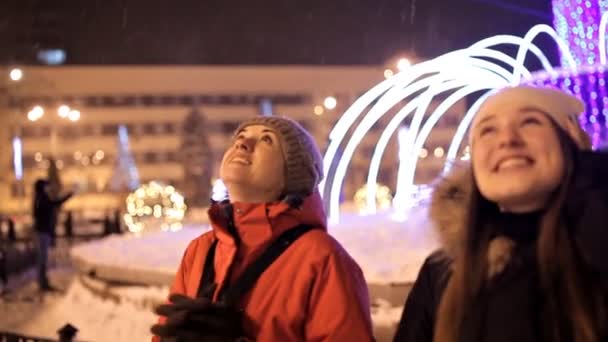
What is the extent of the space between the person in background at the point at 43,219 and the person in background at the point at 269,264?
9.89m

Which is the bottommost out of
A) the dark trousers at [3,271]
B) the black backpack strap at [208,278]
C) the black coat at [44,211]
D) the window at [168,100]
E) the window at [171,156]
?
the dark trousers at [3,271]

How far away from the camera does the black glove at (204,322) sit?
269 centimetres

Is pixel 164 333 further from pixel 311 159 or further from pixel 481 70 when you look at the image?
pixel 481 70

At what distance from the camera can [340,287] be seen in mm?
2744

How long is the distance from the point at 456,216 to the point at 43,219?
1117 centimetres

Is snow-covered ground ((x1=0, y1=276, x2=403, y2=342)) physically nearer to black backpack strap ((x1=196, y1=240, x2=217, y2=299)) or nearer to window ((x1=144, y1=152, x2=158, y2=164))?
black backpack strap ((x1=196, y1=240, x2=217, y2=299))

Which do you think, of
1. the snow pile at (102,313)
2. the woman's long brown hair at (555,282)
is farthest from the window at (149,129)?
the woman's long brown hair at (555,282)

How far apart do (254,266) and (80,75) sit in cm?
6043

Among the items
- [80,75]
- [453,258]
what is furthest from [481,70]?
[80,75]

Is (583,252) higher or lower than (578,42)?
lower

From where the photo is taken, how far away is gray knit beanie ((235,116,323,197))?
10.3 feet

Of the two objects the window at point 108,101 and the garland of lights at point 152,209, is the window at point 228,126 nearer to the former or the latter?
the window at point 108,101

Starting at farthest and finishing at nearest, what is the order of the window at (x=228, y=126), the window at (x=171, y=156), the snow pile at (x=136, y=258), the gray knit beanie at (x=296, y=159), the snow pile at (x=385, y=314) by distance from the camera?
the window at (x=228, y=126) < the window at (x=171, y=156) < the snow pile at (x=136, y=258) < the snow pile at (x=385, y=314) < the gray knit beanie at (x=296, y=159)

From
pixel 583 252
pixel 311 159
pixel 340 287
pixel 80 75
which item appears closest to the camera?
pixel 583 252
